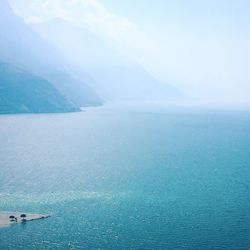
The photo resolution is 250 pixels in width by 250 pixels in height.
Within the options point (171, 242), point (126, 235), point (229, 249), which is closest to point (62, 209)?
point (126, 235)

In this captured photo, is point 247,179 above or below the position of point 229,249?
above

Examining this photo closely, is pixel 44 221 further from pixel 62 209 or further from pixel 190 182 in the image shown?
pixel 190 182

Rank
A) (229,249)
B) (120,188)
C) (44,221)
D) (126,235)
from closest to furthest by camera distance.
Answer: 1. (229,249)
2. (126,235)
3. (44,221)
4. (120,188)

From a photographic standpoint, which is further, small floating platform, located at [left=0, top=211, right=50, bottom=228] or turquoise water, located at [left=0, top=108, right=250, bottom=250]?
small floating platform, located at [left=0, top=211, right=50, bottom=228]

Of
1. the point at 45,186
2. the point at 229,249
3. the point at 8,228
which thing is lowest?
the point at 229,249

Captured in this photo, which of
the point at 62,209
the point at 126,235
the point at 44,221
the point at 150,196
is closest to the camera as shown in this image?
the point at 126,235

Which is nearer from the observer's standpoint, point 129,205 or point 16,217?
point 16,217

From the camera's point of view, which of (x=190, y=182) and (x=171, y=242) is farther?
(x=190, y=182)

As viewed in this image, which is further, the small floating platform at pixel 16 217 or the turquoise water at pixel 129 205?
the small floating platform at pixel 16 217
